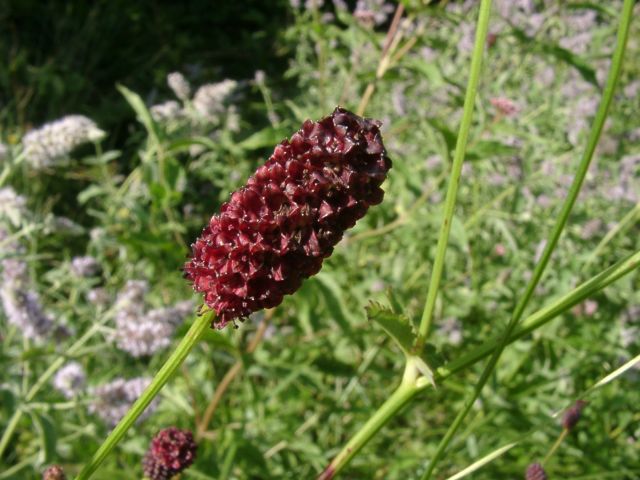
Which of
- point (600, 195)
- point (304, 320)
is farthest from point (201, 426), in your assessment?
point (600, 195)

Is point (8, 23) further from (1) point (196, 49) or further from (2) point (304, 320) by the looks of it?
(2) point (304, 320)

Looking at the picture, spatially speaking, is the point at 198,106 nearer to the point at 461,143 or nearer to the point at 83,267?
the point at 83,267

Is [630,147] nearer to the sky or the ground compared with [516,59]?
nearer to the ground

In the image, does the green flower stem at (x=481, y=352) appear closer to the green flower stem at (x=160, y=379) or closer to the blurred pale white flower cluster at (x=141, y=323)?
the green flower stem at (x=160, y=379)

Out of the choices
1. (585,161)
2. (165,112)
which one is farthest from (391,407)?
(165,112)

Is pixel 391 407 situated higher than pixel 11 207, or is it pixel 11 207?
pixel 11 207

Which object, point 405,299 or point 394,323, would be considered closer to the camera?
point 394,323
